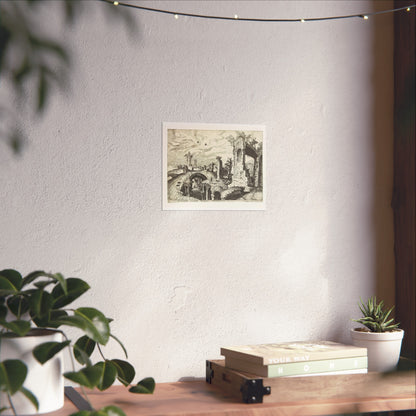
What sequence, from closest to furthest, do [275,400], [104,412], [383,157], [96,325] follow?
1. [104,412]
2. [96,325]
3. [275,400]
4. [383,157]

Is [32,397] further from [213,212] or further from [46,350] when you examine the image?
[213,212]

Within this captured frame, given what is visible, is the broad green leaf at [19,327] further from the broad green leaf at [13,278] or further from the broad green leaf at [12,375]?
the broad green leaf at [13,278]

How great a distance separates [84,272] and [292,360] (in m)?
0.69

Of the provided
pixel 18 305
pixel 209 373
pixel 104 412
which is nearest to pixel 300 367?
pixel 209 373

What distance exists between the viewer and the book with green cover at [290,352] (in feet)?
5.75

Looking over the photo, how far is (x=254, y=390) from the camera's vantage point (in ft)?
5.57

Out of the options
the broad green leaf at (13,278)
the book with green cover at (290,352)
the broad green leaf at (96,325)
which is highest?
the broad green leaf at (13,278)

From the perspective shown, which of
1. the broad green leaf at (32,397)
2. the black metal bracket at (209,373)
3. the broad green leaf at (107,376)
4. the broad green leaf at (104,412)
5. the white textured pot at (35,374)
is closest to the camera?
the broad green leaf at (104,412)

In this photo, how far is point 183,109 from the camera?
2053mm

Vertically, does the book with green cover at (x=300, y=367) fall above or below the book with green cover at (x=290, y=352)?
below

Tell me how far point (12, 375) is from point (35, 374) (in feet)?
0.66

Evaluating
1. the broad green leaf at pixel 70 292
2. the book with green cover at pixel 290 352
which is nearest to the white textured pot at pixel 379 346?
the book with green cover at pixel 290 352

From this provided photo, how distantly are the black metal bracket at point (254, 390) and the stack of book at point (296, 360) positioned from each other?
39 millimetres

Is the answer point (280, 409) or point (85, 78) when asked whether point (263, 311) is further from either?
point (85, 78)
